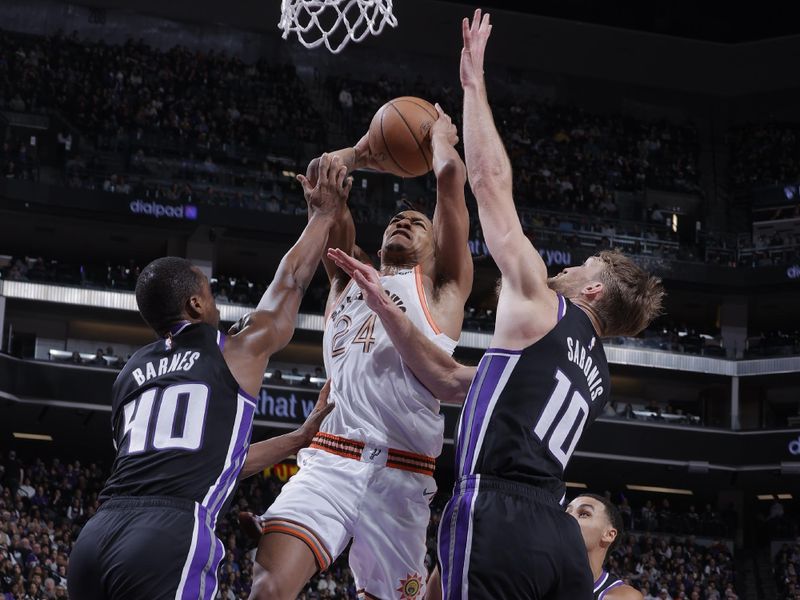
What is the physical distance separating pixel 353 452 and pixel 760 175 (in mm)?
30746

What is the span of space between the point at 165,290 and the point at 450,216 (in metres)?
1.75

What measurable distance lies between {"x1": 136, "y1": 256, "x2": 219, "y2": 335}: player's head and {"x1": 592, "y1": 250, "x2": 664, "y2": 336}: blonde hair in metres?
1.65

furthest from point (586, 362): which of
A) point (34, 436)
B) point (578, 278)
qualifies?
point (34, 436)

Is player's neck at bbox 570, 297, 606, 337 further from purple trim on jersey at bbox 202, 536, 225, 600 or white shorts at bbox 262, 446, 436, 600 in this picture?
purple trim on jersey at bbox 202, 536, 225, 600

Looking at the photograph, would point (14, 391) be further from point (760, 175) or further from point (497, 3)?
point (760, 175)

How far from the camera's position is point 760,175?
110 ft

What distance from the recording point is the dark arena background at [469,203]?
25.1 meters

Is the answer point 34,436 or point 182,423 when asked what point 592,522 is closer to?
point 182,423

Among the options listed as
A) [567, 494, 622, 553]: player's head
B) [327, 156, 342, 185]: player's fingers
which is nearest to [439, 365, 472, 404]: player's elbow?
[327, 156, 342, 185]: player's fingers

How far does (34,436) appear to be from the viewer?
26.6m

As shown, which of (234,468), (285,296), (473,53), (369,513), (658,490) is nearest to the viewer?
(234,468)

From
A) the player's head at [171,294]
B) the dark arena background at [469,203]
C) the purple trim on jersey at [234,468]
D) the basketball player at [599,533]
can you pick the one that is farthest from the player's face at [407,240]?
the dark arena background at [469,203]

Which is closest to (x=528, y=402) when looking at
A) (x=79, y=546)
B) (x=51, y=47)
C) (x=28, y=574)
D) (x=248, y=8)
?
(x=79, y=546)

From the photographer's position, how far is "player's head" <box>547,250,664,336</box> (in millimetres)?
4578
